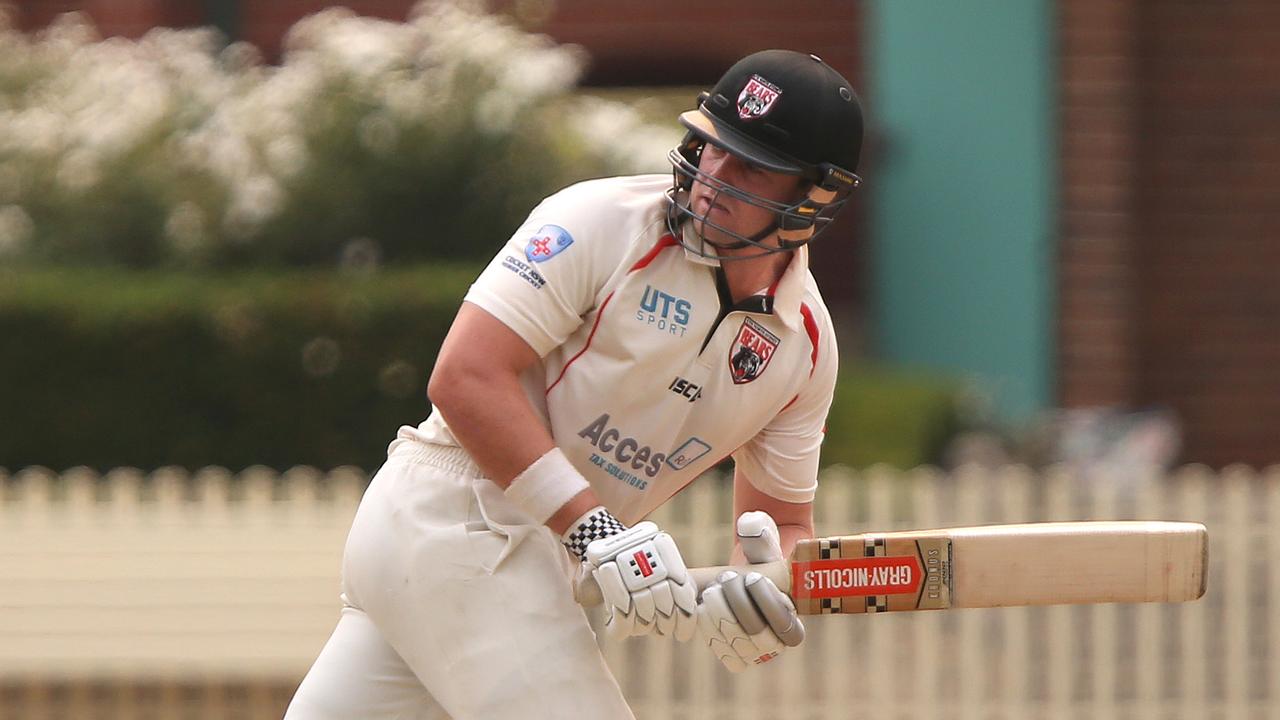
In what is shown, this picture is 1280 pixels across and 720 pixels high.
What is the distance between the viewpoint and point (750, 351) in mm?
3340

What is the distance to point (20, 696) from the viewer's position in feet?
23.0

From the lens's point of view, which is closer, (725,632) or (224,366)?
(725,632)

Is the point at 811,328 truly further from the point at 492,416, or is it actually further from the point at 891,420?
the point at 891,420

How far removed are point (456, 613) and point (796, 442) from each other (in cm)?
73

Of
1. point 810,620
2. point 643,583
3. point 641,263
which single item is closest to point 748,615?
point 643,583

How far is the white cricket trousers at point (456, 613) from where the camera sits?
3.24 metres

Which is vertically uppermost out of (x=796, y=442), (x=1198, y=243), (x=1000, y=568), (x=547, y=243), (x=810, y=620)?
(x=547, y=243)

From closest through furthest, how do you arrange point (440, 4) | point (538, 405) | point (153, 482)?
1. point (538, 405)
2. point (153, 482)
3. point (440, 4)

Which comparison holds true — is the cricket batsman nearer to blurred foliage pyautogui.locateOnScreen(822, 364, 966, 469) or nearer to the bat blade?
the bat blade

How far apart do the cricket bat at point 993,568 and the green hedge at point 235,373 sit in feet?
15.1

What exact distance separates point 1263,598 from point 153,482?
4.37 metres

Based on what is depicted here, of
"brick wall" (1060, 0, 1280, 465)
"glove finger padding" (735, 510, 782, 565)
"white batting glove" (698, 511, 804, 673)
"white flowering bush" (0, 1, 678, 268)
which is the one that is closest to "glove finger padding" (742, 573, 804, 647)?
"white batting glove" (698, 511, 804, 673)

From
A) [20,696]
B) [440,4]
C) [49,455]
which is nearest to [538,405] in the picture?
[20,696]

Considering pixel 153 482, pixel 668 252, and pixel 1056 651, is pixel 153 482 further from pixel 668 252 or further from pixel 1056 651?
pixel 668 252
